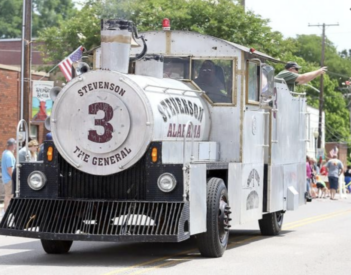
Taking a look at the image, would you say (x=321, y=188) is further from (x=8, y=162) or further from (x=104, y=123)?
(x=104, y=123)

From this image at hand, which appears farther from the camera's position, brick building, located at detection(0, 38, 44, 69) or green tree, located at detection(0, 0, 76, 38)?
green tree, located at detection(0, 0, 76, 38)

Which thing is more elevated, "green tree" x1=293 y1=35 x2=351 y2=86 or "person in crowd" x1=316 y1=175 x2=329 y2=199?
"green tree" x1=293 y1=35 x2=351 y2=86

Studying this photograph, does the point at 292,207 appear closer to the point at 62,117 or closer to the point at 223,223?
the point at 223,223

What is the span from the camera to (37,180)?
11.6m

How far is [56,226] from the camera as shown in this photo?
36.9ft

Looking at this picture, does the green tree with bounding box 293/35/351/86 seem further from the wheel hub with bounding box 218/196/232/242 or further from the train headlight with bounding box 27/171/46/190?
the train headlight with bounding box 27/171/46/190

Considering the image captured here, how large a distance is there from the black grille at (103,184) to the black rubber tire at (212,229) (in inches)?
38.9

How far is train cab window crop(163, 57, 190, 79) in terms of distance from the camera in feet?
43.7

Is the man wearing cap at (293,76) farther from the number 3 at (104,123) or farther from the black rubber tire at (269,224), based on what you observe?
the number 3 at (104,123)

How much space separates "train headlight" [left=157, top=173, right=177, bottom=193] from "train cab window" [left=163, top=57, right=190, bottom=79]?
243cm

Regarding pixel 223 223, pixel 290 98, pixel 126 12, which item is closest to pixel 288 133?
pixel 290 98

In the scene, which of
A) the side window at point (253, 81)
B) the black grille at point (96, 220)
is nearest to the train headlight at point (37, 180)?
the black grille at point (96, 220)

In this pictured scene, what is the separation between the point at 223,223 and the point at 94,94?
2457 millimetres

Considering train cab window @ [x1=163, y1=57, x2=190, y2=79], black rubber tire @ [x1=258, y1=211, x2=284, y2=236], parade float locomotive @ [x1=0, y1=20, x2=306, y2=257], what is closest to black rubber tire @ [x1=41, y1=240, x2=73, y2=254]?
parade float locomotive @ [x1=0, y1=20, x2=306, y2=257]
